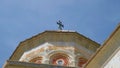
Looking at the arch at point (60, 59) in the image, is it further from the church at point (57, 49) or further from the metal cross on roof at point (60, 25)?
the metal cross on roof at point (60, 25)

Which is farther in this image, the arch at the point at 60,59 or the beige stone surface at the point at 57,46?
the beige stone surface at the point at 57,46

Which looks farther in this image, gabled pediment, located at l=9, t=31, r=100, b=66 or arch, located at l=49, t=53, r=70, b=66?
gabled pediment, located at l=9, t=31, r=100, b=66

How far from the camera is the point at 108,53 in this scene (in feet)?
37.5

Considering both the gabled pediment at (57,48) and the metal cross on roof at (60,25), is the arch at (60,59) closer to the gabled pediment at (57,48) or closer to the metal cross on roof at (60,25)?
the gabled pediment at (57,48)

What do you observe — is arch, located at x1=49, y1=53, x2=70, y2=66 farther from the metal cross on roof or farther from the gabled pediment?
the metal cross on roof

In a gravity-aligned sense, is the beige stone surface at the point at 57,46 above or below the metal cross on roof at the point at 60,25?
below

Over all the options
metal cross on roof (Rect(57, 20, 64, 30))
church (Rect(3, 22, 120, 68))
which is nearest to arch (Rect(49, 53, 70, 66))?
church (Rect(3, 22, 120, 68))

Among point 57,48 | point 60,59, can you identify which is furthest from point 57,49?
point 60,59

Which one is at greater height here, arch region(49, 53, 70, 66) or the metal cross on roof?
the metal cross on roof

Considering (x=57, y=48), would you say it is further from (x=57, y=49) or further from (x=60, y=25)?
(x=60, y=25)

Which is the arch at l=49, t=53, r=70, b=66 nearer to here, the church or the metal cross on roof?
the church

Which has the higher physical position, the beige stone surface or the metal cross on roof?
the metal cross on roof

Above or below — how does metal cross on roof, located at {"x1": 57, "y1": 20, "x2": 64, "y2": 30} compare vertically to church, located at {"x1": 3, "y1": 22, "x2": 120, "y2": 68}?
above

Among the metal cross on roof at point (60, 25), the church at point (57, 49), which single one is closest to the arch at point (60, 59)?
the church at point (57, 49)
